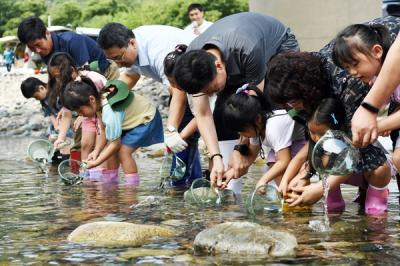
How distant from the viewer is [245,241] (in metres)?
3.84

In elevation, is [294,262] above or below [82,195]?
above

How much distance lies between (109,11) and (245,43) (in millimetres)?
55183

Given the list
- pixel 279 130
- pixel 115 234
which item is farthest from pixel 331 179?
pixel 115 234

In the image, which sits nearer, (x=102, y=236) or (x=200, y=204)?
(x=102, y=236)

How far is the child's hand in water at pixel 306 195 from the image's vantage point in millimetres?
4871

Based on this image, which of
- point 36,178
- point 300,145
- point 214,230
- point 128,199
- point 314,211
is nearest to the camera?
point 214,230

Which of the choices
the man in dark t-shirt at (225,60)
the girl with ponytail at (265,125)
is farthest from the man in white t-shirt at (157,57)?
the girl with ponytail at (265,125)

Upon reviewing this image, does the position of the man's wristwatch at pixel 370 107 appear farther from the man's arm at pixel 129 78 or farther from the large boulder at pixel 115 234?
Result: the man's arm at pixel 129 78

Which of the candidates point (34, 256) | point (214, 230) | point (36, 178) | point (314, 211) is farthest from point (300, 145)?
point (36, 178)

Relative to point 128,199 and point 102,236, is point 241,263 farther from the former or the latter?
point 128,199

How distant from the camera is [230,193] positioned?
5684 mm

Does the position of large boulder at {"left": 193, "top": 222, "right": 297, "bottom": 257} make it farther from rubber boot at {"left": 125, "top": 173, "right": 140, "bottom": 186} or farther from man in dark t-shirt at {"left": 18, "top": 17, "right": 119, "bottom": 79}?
man in dark t-shirt at {"left": 18, "top": 17, "right": 119, "bottom": 79}

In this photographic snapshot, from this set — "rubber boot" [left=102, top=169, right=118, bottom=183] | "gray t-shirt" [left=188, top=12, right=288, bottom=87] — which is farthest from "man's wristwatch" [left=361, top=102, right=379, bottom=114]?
"rubber boot" [left=102, top=169, right=118, bottom=183]

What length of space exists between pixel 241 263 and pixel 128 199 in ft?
8.22
